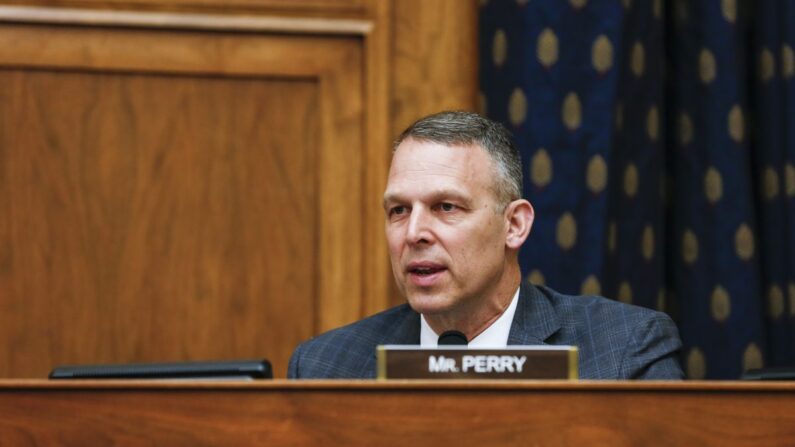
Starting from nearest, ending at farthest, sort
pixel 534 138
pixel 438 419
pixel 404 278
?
1. pixel 438 419
2. pixel 404 278
3. pixel 534 138

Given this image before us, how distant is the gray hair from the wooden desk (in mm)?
1116

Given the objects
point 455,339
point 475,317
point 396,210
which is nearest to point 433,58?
point 396,210

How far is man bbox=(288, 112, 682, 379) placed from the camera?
2.43 meters

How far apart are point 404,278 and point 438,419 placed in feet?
3.23

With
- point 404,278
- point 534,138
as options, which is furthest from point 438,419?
point 534,138

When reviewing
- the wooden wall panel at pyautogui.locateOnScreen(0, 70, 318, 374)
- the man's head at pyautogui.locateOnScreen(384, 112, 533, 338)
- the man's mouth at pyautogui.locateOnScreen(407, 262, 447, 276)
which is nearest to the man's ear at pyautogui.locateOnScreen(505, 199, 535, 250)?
the man's head at pyautogui.locateOnScreen(384, 112, 533, 338)

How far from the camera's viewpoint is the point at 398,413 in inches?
59.1

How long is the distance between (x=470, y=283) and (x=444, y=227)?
0.14m

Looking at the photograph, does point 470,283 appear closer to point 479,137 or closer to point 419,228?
point 419,228

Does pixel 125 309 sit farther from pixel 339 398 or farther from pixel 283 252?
pixel 339 398

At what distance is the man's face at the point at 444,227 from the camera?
8.09 ft

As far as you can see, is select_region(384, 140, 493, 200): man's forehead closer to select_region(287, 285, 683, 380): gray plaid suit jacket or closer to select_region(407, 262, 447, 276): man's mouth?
select_region(407, 262, 447, 276): man's mouth

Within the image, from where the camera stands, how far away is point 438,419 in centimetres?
150

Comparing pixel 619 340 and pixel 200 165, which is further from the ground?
pixel 200 165
